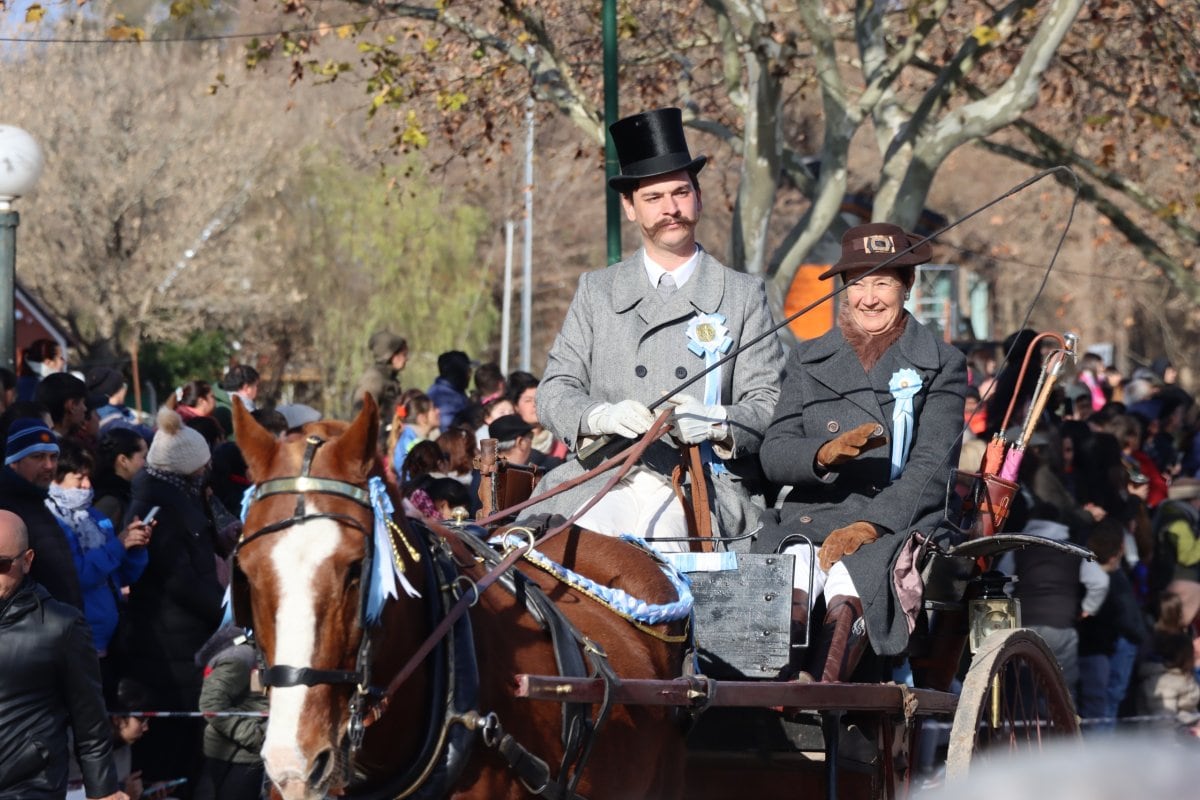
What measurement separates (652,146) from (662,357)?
719 millimetres

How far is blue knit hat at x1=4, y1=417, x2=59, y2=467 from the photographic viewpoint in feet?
24.0

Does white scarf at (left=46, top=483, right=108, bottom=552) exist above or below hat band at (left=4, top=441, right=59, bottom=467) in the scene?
below

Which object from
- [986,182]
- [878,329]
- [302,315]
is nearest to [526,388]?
[878,329]

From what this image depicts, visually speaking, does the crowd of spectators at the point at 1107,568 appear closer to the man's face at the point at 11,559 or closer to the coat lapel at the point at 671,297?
the coat lapel at the point at 671,297

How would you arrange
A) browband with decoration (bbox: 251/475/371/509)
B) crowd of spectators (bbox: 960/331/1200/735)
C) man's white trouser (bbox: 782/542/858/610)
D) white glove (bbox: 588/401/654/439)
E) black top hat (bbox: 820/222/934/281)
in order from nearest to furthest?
browband with decoration (bbox: 251/475/371/509), white glove (bbox: 588/401/654/439), man's white trouser (bbox: 782/542/858/610), black top hat (bbox: 820/222/934/281), crowd of spectators (bbox: 960/331/1200/735)

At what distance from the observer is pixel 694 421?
17.6 feet

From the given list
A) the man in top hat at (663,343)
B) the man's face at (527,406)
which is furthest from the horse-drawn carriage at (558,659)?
the man's face at (527,406)

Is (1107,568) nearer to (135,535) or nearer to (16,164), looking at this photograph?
(135,535)

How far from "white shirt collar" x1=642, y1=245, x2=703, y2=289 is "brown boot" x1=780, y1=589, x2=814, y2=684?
1.16m

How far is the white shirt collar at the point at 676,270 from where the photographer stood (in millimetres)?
5883

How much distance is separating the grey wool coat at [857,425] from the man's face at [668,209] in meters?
0.65

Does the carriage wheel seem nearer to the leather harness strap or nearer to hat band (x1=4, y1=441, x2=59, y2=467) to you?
the leather harness strap

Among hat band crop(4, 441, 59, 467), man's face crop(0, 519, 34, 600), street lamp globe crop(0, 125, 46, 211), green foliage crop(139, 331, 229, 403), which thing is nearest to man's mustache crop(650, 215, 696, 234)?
man's face crop(0, 519, 34, 600)

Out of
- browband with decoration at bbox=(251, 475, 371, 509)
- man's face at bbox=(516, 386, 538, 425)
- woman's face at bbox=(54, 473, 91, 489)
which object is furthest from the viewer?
man's face at bbox=(516, 386, 538, 425)
